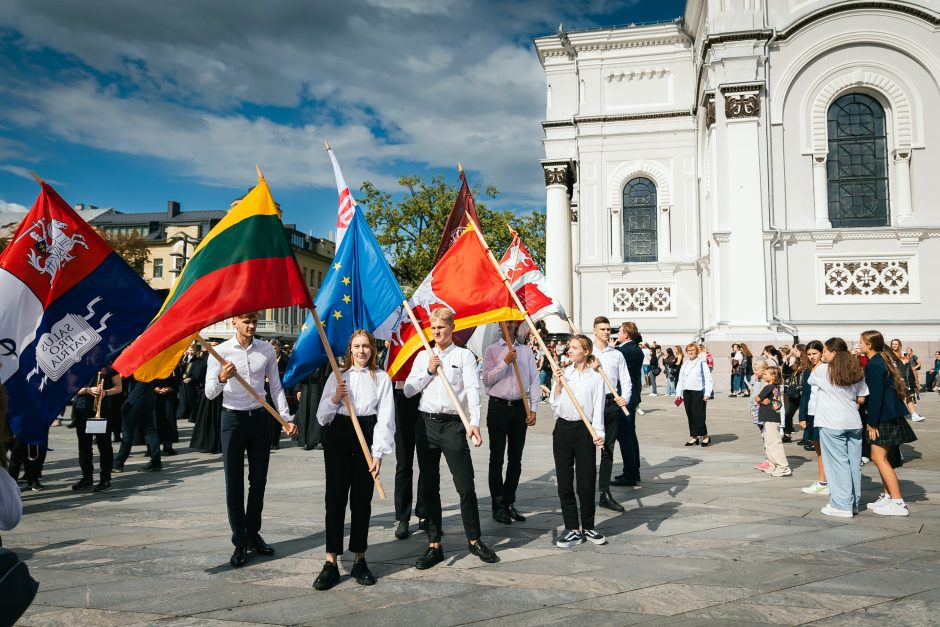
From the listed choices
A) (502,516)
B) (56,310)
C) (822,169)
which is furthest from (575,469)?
(822,169)

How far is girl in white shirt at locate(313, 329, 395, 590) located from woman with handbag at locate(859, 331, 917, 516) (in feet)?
17.1

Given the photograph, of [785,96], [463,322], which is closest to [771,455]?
[463,322]

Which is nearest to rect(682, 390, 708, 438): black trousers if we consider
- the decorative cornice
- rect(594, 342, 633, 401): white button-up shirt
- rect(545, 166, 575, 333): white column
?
rect(594, 342, 633, 401): white button-up shirt

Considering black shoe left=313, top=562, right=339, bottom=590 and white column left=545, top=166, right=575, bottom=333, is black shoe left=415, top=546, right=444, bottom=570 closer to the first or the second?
black shoe left=313, top=562, right=339, bottom=590

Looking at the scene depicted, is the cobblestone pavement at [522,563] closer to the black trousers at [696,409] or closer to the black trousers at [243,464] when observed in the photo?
the black trousers at [243,464]

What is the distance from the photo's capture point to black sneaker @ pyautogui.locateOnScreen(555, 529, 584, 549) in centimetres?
598

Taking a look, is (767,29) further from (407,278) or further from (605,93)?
(407,278)

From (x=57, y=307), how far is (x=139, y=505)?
2.77 m

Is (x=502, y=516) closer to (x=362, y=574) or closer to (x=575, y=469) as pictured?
(x=575, y=469)

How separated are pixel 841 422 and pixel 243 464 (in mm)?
6029

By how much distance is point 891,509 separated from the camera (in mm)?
7176

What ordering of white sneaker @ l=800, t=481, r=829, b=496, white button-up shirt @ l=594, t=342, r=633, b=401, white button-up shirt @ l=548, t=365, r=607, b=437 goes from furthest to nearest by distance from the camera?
white sneaker @ l=800, t=481, r=829, b=496 → white button-up shirt @ l=594, t=342, r=633, b=401 → white button-up shirt @ l=548, t=365, r=607, b=437

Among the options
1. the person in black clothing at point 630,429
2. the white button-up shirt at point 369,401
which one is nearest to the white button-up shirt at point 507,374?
the person in black clothing at point 630,429

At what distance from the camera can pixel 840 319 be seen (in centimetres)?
2434
